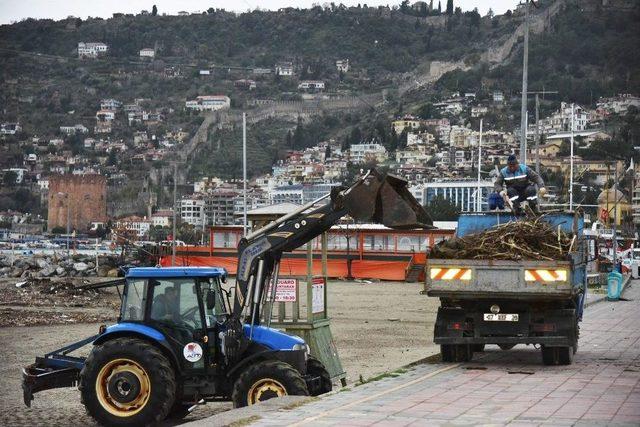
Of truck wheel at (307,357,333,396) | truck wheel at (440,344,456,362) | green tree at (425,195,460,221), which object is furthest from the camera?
green tree at (425,195,460,221)

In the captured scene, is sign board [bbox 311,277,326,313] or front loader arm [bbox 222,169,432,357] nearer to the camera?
front loader arm [bbox 222,169,432,357]

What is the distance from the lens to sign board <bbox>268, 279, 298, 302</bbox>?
17.5m

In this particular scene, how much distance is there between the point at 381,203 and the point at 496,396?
2.72 metres

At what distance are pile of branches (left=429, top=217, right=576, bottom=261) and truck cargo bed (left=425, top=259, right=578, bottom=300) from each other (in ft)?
0.67

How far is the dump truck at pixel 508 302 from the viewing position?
58.7 feet

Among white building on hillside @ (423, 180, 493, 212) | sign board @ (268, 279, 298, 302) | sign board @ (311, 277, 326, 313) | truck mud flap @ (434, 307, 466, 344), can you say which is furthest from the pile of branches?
white building on hillside @ (423, 180, 493, 212)

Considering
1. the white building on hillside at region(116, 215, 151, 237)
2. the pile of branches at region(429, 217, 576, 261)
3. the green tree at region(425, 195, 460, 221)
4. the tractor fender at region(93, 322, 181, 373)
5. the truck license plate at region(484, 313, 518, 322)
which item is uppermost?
the pile of branches at region(429, 217, 576, 261)

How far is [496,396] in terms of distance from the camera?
49.6 ft

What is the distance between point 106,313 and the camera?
111 ft

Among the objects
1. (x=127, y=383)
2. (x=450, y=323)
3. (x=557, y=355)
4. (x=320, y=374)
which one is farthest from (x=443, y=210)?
(x=127, y=383)

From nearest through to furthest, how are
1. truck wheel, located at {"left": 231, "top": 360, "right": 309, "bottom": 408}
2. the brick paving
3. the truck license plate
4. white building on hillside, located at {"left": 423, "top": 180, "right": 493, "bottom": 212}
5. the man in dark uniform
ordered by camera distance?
1. the brick paving
2. truck wheel, located at {"left": 231, "top": 360, "right": 309, "bottom": 408}
3. the truck license plate
4. the man in dark uniform
5. white building on hillside, located at {"left": 423, "top": 180, "right": 493, "bottom": 212}

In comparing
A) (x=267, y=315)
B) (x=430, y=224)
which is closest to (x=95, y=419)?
(x=267, y=315)

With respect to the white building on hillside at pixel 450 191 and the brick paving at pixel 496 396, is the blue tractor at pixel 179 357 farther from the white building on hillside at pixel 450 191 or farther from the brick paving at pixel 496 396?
the white building on hillside at pixel 450 191

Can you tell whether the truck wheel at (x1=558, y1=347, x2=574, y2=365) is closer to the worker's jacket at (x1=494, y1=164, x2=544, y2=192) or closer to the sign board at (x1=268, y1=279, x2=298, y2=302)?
the worker's jacket at (x1=494, y1=164, x2=544, y2=192)
